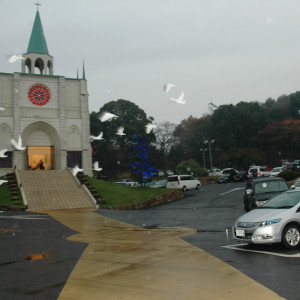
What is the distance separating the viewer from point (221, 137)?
6688 centimetres

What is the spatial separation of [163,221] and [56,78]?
2511cm

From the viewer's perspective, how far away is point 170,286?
6074 millimetres

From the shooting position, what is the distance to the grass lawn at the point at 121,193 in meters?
27.4

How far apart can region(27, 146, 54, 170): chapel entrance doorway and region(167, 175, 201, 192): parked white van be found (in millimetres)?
12046

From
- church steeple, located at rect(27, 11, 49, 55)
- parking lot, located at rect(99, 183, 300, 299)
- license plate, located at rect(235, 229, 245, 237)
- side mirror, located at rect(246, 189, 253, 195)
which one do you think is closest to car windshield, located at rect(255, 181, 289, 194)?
side mirror, located at rect(246, 189, 253, 195)

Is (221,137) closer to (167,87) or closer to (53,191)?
(53,191)

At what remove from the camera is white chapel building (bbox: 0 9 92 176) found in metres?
35.6

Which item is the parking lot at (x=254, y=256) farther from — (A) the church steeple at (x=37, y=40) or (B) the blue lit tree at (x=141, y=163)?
(A) the church steeple at (x=37, y=40)

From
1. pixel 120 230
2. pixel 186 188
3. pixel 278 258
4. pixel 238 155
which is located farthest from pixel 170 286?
pixel 238 155

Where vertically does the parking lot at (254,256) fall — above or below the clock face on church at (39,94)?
below

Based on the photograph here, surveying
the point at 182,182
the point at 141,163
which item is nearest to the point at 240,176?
the point at 182,182

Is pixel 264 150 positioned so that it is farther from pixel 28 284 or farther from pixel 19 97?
pixel 28 284

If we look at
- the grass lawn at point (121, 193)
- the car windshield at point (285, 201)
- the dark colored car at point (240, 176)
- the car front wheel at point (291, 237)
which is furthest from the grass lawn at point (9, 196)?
the dark colored car at point (240, 176)

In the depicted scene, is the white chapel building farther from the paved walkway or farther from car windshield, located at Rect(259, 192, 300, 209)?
car windshield, located at Rect(259, 192, 300, 209)
